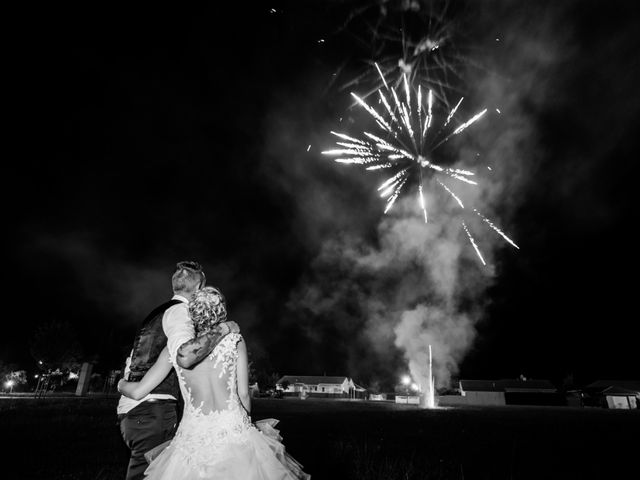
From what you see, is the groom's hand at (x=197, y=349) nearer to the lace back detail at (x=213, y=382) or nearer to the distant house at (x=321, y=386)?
the lace back detail at (x=213, y=382)

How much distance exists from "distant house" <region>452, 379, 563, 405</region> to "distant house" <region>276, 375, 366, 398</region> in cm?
2789

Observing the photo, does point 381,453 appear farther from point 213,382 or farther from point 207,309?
point 207,309

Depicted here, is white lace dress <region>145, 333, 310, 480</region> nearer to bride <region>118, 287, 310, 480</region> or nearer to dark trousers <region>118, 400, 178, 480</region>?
bride <region>118, 287, 310, 480</region>

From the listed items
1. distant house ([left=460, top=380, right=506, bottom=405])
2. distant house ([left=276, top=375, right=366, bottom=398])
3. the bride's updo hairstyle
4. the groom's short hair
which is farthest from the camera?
distant house ([left=276, top=375, right=366, bottom=398])

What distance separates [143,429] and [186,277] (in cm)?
155

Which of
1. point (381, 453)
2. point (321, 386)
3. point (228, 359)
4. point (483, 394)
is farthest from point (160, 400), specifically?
point (321, 386)

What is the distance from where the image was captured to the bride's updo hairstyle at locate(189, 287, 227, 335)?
332 cm

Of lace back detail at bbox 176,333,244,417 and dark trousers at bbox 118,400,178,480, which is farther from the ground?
lace back detail at bbox 176,333,244,417

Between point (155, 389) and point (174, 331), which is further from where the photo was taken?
point (155, 389)

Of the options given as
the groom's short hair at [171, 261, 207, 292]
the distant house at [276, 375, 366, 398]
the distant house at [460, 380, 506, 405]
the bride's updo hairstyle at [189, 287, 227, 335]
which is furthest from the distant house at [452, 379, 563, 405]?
the bride's updo hairstyle at [189, 287, 227, 335]

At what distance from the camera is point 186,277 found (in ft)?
13.6

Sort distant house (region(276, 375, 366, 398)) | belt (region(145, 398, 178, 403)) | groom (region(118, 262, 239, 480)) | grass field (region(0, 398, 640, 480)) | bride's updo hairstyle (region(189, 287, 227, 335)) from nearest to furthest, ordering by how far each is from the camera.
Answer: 1. bride's updo hairstyle (region(189, 287, 227, 335))
2. groom (region(118, 262, 239, 480))
3. belt (region(145, 398, 178, 403))
4. grass field (region(0, 398, 640, 480))
5. distant house (region(276, 375, 366, 398))

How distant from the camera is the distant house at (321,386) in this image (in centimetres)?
9321

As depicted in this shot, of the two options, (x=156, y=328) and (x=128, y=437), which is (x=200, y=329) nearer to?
(x=156, y=328)
